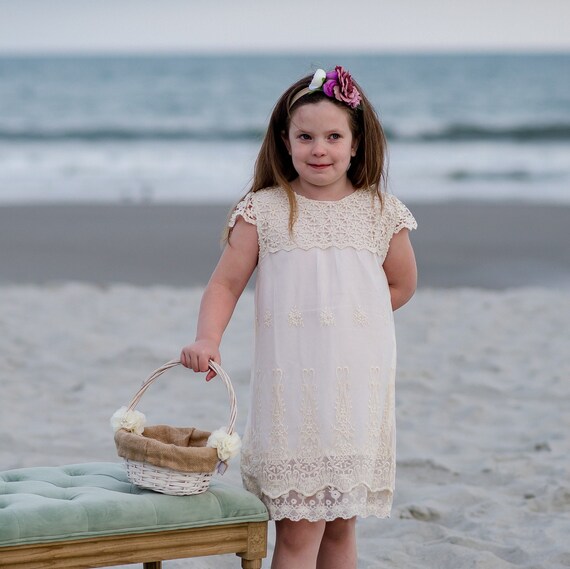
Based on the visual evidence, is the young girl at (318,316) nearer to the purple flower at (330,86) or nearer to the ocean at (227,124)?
the purple flower at (330,86)

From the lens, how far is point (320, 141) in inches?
118

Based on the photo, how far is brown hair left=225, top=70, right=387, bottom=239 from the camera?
306cm

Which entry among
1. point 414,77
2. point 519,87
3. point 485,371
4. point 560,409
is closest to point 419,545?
point 560,409

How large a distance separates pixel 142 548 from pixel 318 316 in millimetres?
775

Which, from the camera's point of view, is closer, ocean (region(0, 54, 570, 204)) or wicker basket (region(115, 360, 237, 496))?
wicker basket (region(115, 360, 237, 496))

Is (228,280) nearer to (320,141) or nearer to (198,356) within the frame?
(198,356)

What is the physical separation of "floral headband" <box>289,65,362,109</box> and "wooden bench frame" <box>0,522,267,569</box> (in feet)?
3.93

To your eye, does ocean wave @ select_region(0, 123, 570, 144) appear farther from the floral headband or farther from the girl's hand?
the girl's hand

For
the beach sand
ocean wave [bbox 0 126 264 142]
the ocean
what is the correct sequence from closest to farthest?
1. the beach sand
2. the ocean
3. ocean wave [bbox 0 126 264 142]

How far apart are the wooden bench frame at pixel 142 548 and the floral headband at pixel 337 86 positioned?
120 cm

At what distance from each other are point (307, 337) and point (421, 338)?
464cm

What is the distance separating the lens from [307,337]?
2943 mm

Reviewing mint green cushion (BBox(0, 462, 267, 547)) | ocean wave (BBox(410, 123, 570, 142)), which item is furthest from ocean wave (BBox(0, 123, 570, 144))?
mint green cushion (BBox(0, 462, 267, 547))

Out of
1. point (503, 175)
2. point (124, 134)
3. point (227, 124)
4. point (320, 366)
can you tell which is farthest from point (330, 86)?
point (227, 124)
